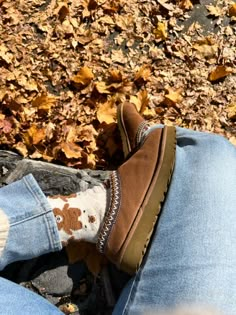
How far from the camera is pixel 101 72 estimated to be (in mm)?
2230

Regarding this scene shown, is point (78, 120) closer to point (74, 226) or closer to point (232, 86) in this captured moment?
point (74, 226)

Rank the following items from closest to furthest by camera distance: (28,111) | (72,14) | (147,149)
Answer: (147,149)
(28,111)
(72,14)

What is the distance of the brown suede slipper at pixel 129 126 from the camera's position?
6.68ft

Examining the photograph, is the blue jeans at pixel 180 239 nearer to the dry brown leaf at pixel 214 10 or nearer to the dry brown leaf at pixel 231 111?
the dry brown leaf at pixel 231 111

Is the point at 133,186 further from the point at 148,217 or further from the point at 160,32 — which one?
the point at 160,32

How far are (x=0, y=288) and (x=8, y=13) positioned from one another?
1.17 m

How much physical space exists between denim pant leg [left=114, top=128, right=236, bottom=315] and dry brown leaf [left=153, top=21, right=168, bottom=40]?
63 cm

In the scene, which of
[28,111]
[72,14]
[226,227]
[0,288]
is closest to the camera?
[0,288]

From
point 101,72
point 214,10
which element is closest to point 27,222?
point 101,72

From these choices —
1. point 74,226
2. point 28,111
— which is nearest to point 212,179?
point 74,226

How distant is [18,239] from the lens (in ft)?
5.65

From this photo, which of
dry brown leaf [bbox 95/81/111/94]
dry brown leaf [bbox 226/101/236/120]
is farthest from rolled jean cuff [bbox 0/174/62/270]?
dry brown leaf [bbox 226/101/236/120]

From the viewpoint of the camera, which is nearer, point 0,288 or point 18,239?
point 0,288

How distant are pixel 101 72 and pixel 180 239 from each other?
0.86 m
